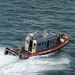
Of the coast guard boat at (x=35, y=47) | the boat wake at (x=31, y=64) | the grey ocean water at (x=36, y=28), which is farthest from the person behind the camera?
the coast guard boat at (x=35, y=47)

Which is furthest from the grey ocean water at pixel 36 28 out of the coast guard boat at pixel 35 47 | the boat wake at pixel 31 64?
the coast guard boat at pixel 35 47

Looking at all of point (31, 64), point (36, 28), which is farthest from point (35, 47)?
point (36, 28)

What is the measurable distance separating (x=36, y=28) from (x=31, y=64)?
1953 centimetres

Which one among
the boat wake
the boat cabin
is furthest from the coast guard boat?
the boat wake

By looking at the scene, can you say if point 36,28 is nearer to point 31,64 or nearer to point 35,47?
point 35,47

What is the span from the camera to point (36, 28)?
56562 mm

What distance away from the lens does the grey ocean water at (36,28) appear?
123 feet

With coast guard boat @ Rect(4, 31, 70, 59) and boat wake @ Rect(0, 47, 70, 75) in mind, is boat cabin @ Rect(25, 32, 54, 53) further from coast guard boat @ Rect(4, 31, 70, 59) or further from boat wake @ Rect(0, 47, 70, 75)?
boat wake @ Rect(0, 47, 70, 75)

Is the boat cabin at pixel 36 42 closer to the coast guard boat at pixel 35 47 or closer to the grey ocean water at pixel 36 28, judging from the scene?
the coast guard boat at pixel 35 47

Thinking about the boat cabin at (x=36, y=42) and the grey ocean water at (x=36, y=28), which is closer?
the grey ocean water at (x=36, y=28)

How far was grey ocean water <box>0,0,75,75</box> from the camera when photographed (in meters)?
37.4

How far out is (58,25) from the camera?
58844 millimetres

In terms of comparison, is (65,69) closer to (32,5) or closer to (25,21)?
(25,21)

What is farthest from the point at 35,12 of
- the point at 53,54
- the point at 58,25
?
the point at 53,54
